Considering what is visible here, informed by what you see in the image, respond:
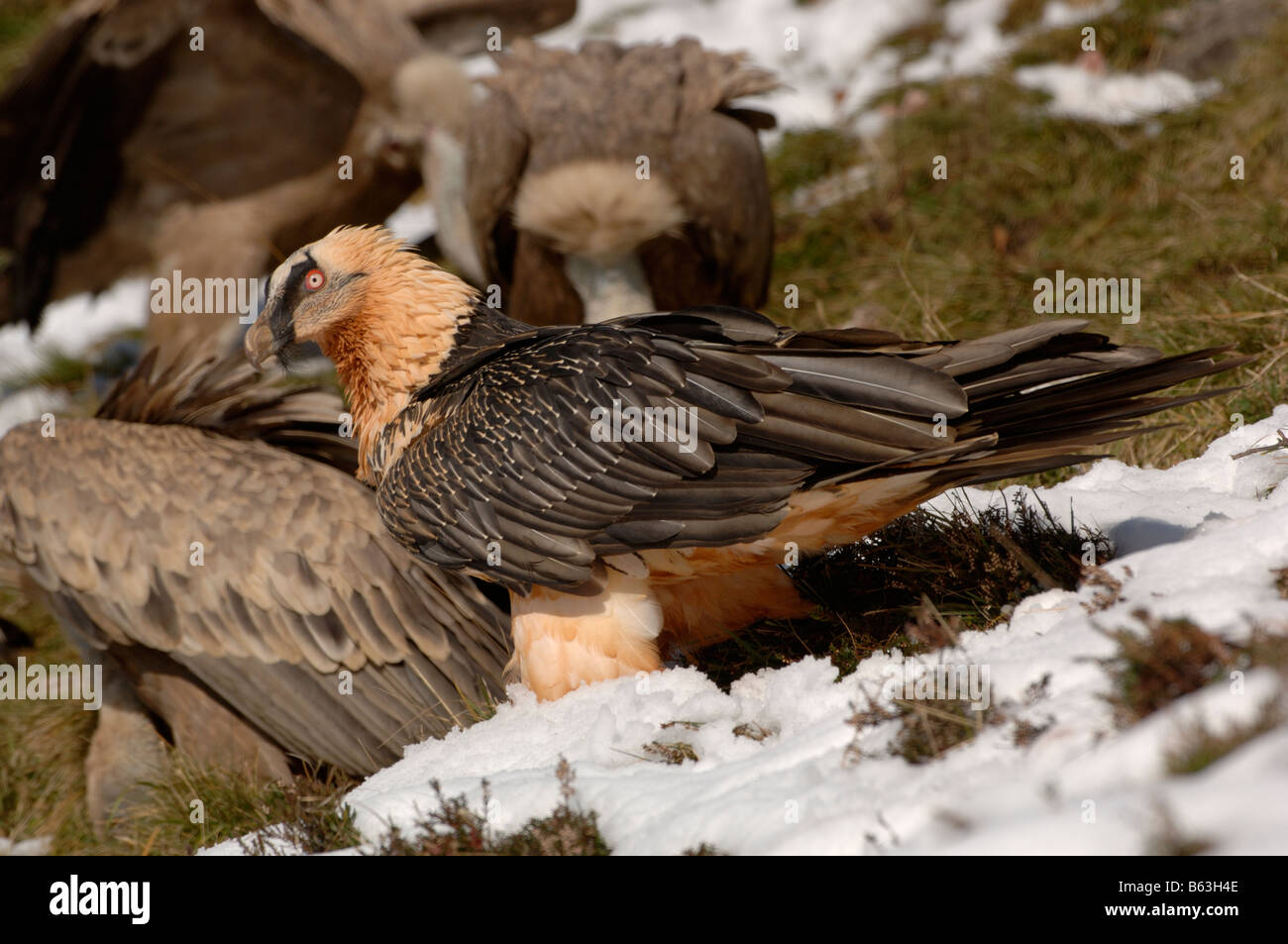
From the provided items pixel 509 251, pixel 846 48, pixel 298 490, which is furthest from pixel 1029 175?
pixel 298 490

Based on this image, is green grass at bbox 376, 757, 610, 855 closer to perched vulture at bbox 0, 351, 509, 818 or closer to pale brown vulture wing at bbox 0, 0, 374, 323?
perched vulture at bbox 0, 351, 509, 818

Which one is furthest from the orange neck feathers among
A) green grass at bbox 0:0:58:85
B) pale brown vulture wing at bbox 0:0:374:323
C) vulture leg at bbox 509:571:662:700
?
green grass at bbox 0:0:58:85

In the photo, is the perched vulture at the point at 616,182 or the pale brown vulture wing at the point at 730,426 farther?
the perched vulture at the point at 616,182

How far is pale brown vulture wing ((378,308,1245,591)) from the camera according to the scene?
10.5ft

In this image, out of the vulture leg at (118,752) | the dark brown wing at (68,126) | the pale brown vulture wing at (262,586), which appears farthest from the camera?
the dark brown wing at (68,126)

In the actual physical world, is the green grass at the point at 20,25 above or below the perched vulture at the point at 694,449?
above

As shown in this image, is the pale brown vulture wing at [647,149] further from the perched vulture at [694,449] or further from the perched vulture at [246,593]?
the perched vulture at [694,449]

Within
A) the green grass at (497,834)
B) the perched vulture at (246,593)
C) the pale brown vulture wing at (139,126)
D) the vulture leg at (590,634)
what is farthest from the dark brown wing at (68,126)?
the green grass at (497,834)

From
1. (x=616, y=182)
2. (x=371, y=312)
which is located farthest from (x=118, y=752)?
(x=616, y=182)

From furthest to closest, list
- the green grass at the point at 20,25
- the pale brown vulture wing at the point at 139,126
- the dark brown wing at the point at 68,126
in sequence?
the green grass at the point at 20,25 → the pale brown vulture wing at the point at 139,126 → the dark brown wing at the point at 68,126

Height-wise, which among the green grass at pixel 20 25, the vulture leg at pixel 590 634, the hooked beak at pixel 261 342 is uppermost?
the green grass at pixel 20 25

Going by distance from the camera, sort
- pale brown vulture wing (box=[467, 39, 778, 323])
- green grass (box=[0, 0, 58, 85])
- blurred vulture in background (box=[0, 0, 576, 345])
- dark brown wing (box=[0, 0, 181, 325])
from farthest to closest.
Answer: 1. green grass (box=[0, 0, 58, 85])
2. blurred vulture in background (box=[0, 0, 576, 345])
3. dark brown wing (box=[0, 0, 181, 325])
4. pale brown vulture wing (box=[467, 39, 778, 323])

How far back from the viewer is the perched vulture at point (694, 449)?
3.21 meters

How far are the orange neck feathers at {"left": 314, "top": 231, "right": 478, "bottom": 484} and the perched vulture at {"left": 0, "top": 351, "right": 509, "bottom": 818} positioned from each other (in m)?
0.67
